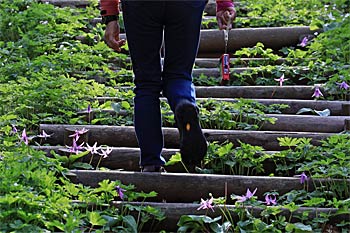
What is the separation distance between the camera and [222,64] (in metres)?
5.47

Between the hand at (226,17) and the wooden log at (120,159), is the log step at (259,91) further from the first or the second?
the hand at (226,17)

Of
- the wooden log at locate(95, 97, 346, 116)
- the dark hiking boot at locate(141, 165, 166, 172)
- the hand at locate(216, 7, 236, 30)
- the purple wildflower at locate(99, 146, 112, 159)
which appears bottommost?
the dark hiking boot at locate(141, 165, 166, 172)

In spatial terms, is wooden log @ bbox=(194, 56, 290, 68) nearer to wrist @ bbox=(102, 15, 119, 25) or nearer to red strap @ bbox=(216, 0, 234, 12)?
red strap @ bbox=(216, 0, 234, 12)

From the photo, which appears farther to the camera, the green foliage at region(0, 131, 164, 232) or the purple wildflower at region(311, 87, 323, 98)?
the purple wildflower at region(311, 87, 323, 98)

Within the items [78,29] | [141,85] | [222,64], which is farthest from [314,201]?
[78,29]

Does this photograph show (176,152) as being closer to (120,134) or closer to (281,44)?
(120,134)

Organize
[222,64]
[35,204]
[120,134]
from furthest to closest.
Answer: [222,64] < [120,134] < [35,204]

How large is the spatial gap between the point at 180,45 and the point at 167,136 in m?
0.95

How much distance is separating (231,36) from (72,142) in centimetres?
281

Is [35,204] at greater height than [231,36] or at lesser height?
lesser

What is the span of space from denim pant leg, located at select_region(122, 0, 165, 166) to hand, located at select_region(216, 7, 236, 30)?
16.9 inches

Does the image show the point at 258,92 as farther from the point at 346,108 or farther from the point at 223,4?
the point at 223,4

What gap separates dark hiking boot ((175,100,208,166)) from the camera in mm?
3555

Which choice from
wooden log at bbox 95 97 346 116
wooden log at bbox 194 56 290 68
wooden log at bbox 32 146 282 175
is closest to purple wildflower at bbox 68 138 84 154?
wooden log at bbox 32 146 282 175
